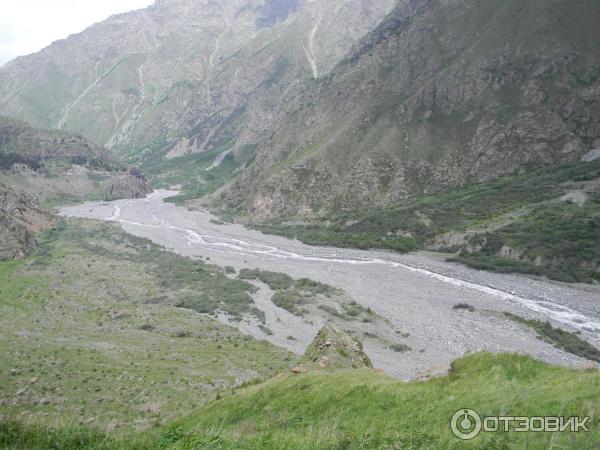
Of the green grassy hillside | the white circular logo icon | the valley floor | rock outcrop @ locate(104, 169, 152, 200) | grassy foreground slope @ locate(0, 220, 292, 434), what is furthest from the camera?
rock outcrop @ locate(104, 169, 152, 200)

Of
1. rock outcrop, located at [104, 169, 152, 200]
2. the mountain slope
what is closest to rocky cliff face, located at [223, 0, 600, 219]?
rock outcrop, located at [104, 169, 152, 200]

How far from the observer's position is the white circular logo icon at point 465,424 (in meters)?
8.80

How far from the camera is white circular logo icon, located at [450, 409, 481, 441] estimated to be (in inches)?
347

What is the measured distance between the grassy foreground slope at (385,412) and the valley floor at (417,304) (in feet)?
61.3

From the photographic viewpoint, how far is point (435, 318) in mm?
44531

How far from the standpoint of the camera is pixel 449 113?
362 ft

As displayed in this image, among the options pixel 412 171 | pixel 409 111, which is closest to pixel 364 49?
pixel 409 111

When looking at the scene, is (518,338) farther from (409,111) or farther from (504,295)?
(409,111)

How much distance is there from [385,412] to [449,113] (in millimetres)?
109392

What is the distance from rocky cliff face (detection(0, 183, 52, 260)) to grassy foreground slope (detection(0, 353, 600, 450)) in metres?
73.8

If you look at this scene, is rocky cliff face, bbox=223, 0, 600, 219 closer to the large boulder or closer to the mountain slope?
the mountain slope

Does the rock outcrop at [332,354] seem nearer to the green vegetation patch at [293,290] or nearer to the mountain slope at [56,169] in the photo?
the green vegetation patch at [293,290]

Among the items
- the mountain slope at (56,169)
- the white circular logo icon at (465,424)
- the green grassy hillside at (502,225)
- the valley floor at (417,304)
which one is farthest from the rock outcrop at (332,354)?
the mountain slope at (56,169)

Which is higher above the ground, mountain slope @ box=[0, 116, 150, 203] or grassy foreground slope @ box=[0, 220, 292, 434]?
mountain slope @ box=[0, 116, 150, 203]
